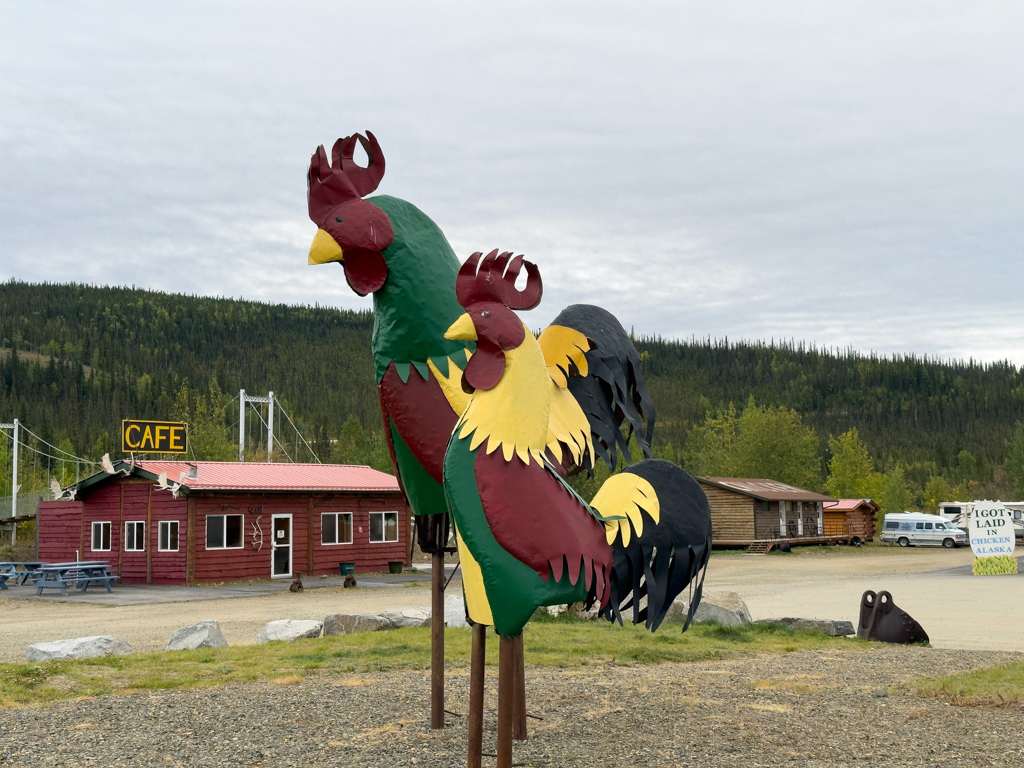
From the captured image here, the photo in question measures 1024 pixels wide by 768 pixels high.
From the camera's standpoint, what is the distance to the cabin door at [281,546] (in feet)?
85.1

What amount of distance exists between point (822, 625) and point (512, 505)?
9989mm

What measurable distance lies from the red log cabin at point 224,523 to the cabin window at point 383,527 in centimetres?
3

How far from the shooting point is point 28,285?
154 m

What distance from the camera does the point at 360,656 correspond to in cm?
1077

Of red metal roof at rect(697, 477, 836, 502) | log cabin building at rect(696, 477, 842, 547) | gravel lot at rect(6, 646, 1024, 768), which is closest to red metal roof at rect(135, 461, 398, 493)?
gravel lot at rect(6, 646, 1024, 768)

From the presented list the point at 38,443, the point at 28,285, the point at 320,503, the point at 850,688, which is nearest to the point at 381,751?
the point at 850,688

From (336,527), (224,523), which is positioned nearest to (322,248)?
(224,523)

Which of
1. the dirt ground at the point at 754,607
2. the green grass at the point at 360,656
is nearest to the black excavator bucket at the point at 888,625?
the green grass at the point at 360,656

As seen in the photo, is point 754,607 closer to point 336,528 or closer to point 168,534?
point 336,528

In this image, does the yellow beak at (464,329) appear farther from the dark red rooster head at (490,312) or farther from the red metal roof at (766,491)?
the red metal roof at (766,491)

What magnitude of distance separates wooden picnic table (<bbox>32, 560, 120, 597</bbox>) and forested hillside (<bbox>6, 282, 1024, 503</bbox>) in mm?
65117

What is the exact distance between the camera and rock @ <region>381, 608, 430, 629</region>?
44.6 ft

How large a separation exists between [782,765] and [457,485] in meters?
3.05

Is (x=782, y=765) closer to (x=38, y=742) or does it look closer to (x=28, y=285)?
(x=38, y=742)
